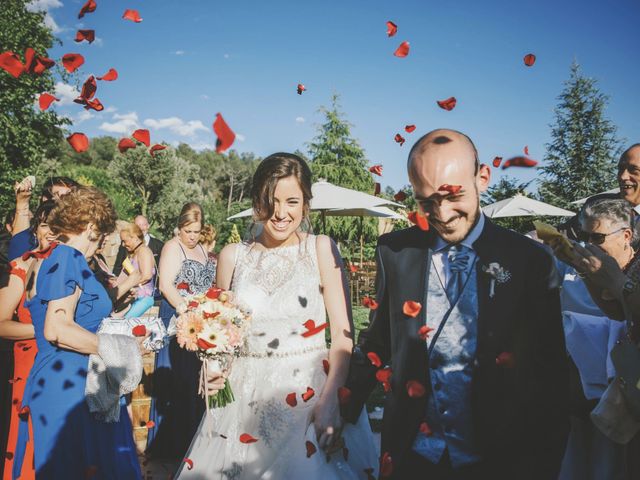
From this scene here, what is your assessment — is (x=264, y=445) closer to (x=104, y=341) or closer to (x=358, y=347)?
(x=358, y=347)

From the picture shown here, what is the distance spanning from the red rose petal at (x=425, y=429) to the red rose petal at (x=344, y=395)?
515mm

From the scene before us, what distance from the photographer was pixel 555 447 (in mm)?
1704

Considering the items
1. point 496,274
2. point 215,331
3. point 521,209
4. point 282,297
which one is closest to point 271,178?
point 282,297

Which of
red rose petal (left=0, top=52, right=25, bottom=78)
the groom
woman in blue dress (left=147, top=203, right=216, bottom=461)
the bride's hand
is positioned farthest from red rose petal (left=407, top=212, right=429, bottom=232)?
woman in blue dress (left=147, top=203, right=216, bottom=461)

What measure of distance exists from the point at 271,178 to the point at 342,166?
2269 centimetres

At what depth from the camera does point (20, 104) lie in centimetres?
2152

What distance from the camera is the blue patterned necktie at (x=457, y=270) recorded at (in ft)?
6.25

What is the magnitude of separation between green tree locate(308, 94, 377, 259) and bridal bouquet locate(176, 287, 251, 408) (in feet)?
71.1

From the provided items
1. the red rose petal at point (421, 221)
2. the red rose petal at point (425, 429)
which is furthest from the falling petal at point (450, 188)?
the red rose petal at point (425, 429)

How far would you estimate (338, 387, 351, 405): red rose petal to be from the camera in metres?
2.29

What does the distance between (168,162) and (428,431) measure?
134ft

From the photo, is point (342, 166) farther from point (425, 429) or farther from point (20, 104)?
point (425, 429)

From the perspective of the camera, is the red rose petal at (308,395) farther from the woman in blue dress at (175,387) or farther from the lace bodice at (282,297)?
the woman in blue dress at (175,387)

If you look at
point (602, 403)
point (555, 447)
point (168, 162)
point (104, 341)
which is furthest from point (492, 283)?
point (168, 162)
